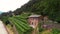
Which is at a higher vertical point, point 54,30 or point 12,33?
point 54,30

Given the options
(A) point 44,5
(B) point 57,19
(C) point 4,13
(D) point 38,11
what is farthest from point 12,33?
(C) point 4,13

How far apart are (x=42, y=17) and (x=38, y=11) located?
0.57 meters

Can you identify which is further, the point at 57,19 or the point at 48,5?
the point at 48,5

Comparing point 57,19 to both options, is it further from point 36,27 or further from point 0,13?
point 0,13

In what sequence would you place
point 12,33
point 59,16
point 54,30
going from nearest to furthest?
point 54,30 → point 59,16 → point 12,33

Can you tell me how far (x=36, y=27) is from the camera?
560 centimetres

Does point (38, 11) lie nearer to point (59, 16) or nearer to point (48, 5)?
point (48, 5)

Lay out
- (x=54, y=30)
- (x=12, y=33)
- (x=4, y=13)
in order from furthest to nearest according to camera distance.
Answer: (x=4, y=13)
(x=12, y=33)
(x=54, y=30)

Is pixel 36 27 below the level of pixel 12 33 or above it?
above

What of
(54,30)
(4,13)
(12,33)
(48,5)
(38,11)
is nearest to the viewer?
(54,30)

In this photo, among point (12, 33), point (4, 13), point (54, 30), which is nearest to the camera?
point (54, 30)

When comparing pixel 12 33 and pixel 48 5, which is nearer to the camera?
pixel 48 5

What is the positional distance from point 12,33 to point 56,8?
3.00 meters

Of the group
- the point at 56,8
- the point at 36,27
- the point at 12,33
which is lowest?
the point at 12,33
